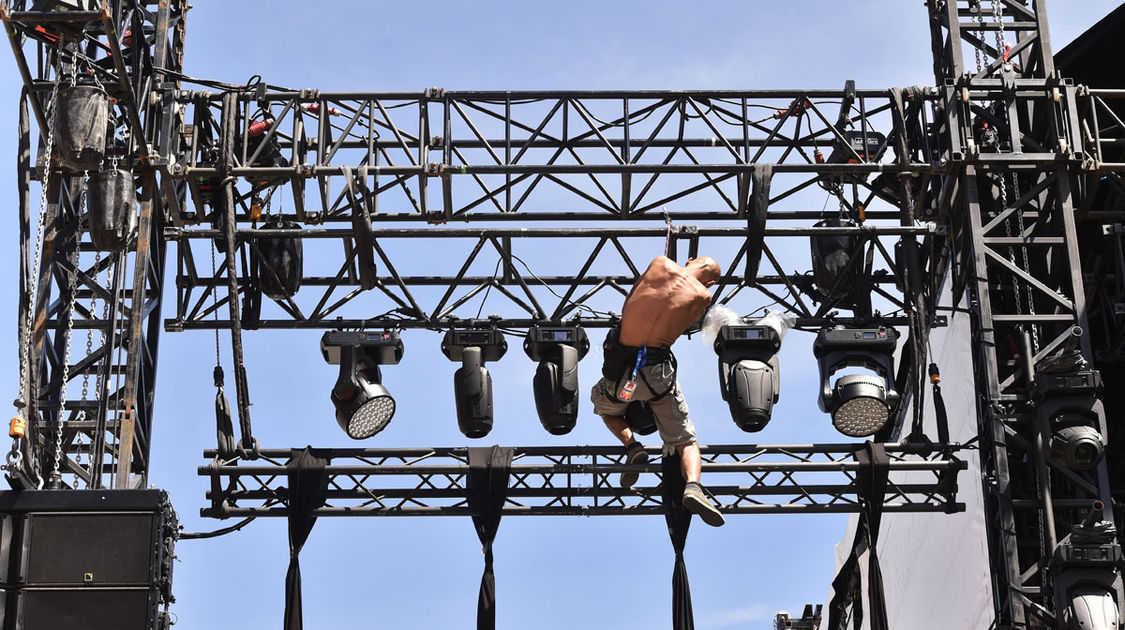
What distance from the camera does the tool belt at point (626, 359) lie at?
11.9m

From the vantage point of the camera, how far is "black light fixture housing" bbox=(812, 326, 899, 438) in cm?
1234

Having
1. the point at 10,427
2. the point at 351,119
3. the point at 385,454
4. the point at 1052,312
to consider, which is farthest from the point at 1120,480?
the point at 10,427

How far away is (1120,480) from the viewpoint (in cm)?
1441

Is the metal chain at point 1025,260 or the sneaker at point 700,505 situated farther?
the metal chain at point 1025,260

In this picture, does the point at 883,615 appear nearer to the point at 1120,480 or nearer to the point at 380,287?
the point at 1120,480

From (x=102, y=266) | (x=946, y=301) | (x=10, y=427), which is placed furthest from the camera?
(x=946, y=301)

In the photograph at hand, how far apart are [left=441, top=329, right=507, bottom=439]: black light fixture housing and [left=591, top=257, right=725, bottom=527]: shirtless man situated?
971mm

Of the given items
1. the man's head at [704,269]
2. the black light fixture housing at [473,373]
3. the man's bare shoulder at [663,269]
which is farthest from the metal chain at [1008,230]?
the black light fixture housing at [473,373]

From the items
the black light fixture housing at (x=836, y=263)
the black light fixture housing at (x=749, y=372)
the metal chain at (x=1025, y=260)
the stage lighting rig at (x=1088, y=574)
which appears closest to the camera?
the stage lighting rig at (x=1088, y=574)

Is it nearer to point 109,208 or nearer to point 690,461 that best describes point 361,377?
point 109,208

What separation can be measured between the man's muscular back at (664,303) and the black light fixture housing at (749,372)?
684 millimetres

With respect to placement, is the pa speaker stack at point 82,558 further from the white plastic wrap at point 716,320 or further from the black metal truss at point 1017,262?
the black metal truss at point 1017,262

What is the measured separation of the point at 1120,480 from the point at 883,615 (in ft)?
12.7

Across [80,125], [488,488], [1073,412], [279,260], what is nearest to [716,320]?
[488,488]
